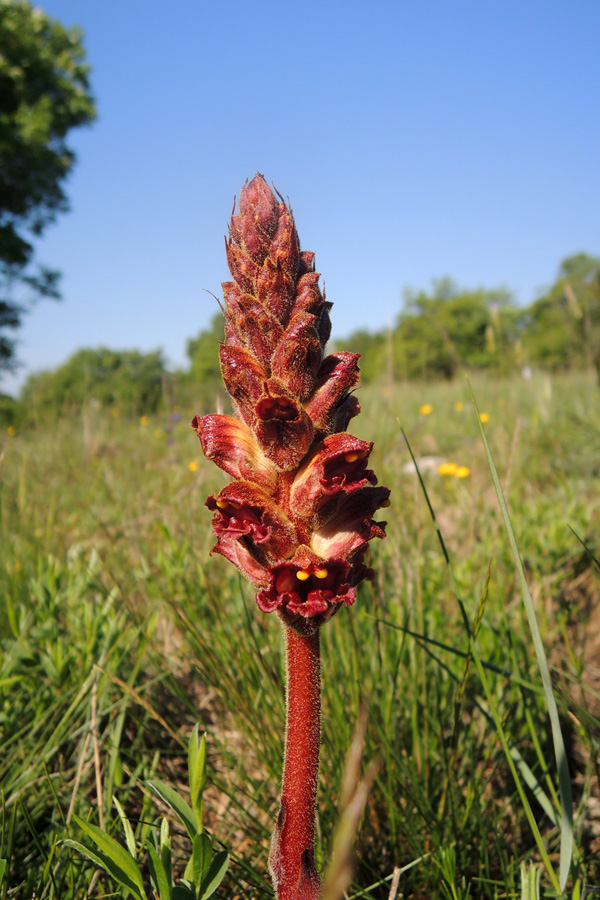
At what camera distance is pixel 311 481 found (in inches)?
42.0

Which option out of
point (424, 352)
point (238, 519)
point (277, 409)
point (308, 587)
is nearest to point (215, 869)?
point (308, 587)

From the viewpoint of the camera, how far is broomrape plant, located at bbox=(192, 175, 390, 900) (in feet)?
3.42

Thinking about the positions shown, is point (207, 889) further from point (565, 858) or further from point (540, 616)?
point (540, 616)

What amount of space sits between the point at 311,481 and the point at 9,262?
2743cm

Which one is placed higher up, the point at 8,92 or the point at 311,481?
the point at 8,92

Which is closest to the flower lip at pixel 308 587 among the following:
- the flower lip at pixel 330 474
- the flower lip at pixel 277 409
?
the flower lip at pixel 330 474

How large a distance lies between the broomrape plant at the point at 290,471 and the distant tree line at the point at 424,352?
0.17 metres

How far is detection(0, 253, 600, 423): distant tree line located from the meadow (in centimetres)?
93

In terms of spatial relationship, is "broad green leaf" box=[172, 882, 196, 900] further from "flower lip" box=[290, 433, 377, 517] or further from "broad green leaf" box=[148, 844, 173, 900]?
"flower lip" box=[290, 433, 377, 517]

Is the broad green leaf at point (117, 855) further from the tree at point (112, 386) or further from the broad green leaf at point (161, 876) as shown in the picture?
the tree at point (112, 386)

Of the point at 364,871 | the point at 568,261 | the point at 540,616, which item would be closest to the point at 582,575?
the point at 540,616

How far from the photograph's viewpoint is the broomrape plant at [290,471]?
3.42 ft

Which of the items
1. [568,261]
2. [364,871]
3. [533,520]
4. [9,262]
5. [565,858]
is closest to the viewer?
[565,858]

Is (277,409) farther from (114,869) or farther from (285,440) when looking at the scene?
(114,869)
